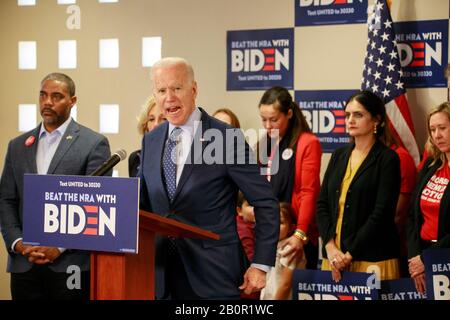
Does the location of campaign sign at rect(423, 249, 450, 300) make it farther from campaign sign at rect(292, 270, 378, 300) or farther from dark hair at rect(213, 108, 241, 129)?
dark hair at rect(213, 108, 241, 129)

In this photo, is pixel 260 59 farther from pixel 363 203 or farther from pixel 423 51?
pixel 363 203

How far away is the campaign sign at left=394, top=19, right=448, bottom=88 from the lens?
4953 mm

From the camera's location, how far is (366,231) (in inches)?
165

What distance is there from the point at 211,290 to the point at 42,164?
1786 millimetres

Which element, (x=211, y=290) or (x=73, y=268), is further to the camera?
(x=73, y=268)

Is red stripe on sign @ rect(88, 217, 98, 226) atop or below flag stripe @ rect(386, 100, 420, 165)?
below

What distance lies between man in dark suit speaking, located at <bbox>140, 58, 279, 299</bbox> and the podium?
0.31 meters

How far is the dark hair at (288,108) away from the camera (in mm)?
4812

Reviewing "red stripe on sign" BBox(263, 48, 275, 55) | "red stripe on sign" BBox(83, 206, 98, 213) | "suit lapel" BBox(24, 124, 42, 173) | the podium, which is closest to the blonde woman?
"suit lapel" BBox(24, 124, 42, 173)

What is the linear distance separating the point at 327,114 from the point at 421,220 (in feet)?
4.80

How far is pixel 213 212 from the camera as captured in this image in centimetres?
282
